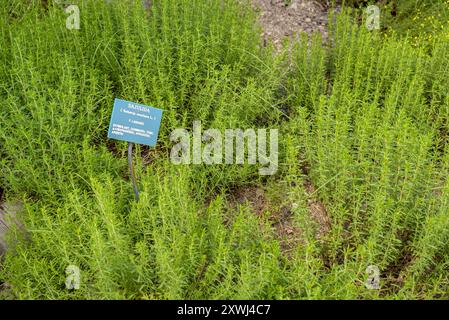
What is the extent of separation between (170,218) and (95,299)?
24.4 inches

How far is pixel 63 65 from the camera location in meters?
3.78

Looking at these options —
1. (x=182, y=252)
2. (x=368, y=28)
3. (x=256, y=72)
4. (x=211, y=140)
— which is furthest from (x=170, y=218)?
(x=368, y=28)

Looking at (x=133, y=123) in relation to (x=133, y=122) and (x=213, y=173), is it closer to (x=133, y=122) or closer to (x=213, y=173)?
(x=133, y=122)

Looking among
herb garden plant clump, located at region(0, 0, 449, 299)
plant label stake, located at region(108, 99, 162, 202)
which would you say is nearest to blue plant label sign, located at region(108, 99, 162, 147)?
plant label stake, located at region(108, 99, 162, 202)

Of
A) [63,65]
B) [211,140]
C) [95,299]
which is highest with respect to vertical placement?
[63,65]

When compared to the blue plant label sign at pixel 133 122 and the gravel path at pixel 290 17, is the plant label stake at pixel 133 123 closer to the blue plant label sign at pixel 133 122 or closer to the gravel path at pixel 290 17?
the blue plant label sign at pixel 133 122

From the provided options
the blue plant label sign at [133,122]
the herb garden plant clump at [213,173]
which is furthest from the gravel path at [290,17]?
the blue plant label sign at [133,122]

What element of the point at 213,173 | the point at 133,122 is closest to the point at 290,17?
the point at 213,173

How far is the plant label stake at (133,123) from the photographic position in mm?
3039

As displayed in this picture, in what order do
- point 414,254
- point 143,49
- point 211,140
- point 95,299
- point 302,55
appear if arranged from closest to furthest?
point 95,299 < point 414,254 < point 211,140 < point 143,49 < point 302,55

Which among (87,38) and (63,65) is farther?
(87,38)

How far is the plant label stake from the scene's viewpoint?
120 inches

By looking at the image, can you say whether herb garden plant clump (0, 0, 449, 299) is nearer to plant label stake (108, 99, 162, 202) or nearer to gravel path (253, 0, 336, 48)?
plant label stake (108, 99, 162, 202)

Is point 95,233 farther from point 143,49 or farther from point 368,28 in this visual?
point 368,28
